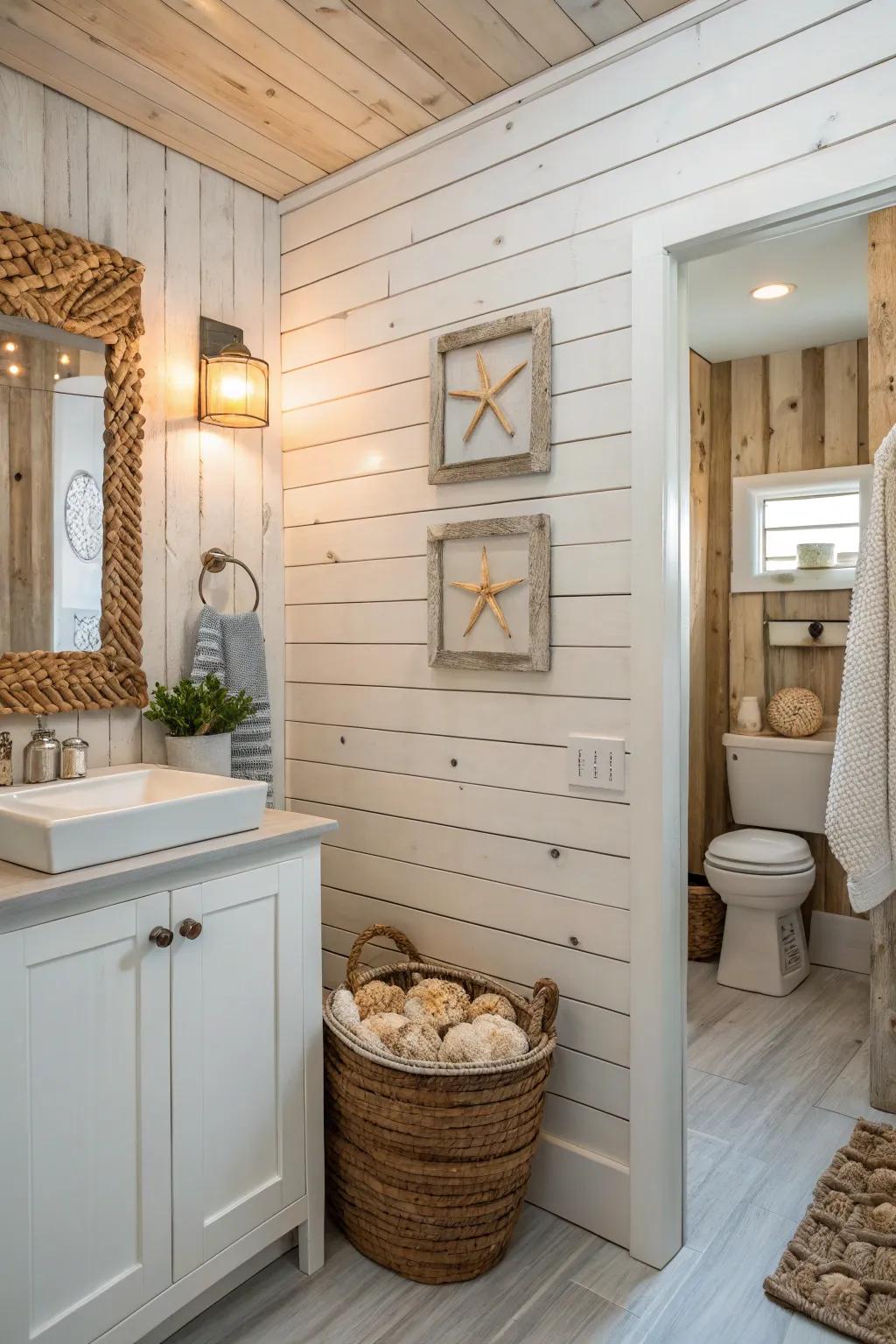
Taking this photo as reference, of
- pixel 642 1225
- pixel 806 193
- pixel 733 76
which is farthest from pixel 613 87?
pixel 642 1225

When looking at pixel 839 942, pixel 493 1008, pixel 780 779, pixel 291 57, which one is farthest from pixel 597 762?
pixel 839 942

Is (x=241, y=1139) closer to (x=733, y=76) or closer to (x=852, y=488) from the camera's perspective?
(x=733, y=76)

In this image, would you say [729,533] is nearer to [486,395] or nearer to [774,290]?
[774,290]

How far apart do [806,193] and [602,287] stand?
43cm

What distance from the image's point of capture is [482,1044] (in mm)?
1802

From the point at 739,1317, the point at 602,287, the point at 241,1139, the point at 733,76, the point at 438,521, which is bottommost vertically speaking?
the point at 739,1317

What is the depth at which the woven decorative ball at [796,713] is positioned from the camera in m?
3.61

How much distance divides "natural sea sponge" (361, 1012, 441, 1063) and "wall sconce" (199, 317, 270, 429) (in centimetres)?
145

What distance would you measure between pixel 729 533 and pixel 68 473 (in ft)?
9.35

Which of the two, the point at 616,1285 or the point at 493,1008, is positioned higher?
the point at 493,1008

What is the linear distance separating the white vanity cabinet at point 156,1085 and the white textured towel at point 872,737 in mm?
1228

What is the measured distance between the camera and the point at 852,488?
3.65 m

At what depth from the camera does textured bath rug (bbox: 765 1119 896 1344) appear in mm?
1697

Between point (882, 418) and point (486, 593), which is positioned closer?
point (486, 593)
